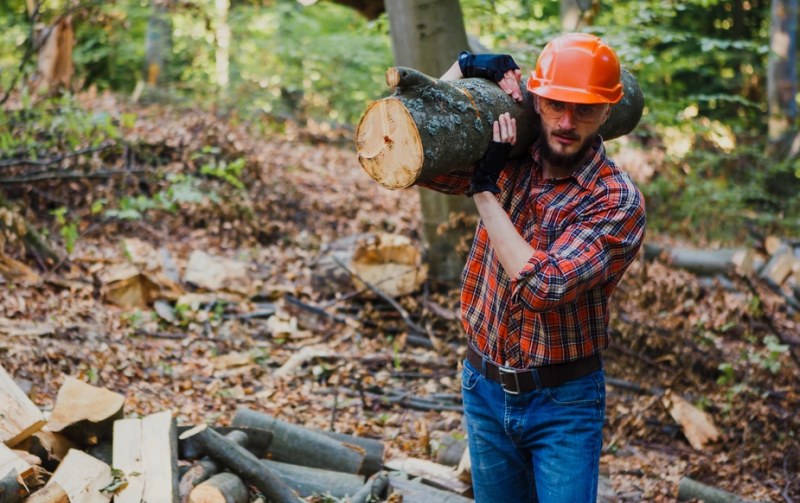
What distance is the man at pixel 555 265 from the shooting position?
8.21 ft

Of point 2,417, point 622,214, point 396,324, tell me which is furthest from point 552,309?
point 396,324

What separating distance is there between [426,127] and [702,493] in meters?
2.99

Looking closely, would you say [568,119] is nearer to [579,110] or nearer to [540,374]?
[579,110]

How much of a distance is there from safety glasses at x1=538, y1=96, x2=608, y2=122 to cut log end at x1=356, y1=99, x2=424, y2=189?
0.50 meters

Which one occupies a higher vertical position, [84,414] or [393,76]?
[393,76]

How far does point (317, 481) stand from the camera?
400 cm

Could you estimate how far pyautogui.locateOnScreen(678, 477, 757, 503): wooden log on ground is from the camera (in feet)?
14.1

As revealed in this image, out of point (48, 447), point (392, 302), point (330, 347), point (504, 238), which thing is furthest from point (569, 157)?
point (392, 302)

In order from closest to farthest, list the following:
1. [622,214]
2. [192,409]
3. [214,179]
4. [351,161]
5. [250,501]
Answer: [622,214], [250,501], [192,409], [214,179], [351,161]

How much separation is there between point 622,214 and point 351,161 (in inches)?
371

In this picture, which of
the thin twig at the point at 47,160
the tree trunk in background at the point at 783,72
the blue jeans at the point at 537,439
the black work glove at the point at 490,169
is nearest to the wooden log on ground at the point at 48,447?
the blue jeans at the point at 537,439

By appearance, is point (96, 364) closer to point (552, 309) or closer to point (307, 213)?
point (552, 309)

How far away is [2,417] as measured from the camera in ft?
11.1

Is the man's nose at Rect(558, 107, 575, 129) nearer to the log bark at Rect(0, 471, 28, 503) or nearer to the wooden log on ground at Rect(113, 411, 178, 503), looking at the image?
the wooden log on ground at Rect(113, 411, 178, 503)
